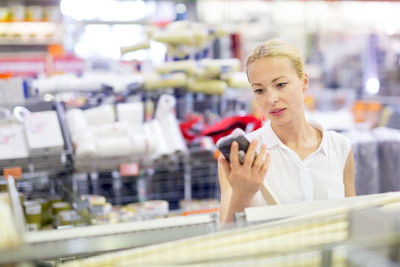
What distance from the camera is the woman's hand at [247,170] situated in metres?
1.03

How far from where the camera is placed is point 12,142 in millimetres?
2373

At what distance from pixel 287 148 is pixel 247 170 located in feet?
0.99

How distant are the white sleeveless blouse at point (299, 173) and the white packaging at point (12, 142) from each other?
1.43 metres

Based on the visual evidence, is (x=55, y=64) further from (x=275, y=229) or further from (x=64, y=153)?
(x=275, y=229)

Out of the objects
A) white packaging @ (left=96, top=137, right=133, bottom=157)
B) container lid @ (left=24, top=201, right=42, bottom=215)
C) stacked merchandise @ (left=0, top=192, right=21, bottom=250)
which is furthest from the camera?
white packaging @ (left=96, top=137, right=133, bottom=157)

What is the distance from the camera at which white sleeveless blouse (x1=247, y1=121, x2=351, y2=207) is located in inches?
50.8

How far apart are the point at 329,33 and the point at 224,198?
230 inches

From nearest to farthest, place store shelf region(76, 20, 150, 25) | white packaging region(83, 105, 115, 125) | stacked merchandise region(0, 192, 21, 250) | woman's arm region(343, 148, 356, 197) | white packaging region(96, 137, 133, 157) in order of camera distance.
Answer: stacked merchandise region(0, 192, 21, 250) < woman's arm region(343, 148, 356, 197) < white packaging region(96, 137, 133, 157) < white packaging region(83, 105, 115, 125) < store shelf region(76, 20, 150, 25)

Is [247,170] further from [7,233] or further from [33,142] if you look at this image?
[33,142]

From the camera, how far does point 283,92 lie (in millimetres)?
1222

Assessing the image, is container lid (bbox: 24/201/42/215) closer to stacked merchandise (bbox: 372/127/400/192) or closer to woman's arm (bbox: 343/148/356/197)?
woman's arm (bbox: 343/148/356/197)

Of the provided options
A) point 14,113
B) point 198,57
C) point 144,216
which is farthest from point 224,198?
point 198,57

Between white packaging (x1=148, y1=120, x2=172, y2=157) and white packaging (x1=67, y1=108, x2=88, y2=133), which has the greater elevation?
white packaging (x1=67, y1=108, x2=88, y2=133)

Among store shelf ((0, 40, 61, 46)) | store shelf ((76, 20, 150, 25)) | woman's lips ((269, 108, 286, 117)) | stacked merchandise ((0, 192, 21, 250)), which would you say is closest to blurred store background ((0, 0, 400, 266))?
stacked merchandise ((0, 192, 21, 250))
